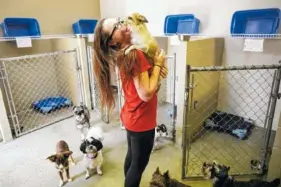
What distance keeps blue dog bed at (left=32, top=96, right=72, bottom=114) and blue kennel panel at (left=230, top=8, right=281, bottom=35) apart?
228 centimetres

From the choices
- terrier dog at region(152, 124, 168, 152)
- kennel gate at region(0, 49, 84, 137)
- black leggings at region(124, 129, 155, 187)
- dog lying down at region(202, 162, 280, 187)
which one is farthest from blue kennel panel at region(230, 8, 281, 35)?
kennel gate at region(0, 49, 84, 137)

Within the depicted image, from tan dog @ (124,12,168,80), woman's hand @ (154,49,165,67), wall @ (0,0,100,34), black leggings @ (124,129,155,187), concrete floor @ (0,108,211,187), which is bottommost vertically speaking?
concrete floor @ (0,108,211,187)

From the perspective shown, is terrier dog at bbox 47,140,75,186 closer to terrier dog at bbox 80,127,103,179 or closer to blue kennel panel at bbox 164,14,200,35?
terrier dog at bbox 80,127,103,179

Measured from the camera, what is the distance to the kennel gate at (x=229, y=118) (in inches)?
70.7

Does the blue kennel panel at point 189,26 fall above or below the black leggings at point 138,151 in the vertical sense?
above

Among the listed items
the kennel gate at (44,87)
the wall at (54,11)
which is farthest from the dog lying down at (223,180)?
the wall at (54,11)

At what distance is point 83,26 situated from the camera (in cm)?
313

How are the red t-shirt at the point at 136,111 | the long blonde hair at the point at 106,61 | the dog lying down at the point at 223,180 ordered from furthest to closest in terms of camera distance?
the dog lying down at the point at 223,180
the red t-shirt at the point at 136,111
the long blonde hair at the point at 106,61

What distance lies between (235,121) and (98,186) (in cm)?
162

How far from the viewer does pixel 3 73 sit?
6.98 ft

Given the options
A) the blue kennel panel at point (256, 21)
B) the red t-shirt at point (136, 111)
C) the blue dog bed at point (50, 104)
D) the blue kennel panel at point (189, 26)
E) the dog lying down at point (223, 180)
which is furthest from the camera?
the blue dog bed at point (50, 104)

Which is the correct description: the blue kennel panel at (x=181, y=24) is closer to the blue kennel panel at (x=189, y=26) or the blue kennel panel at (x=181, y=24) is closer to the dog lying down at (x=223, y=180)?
the blue kennel panel at (x=189, y=26)

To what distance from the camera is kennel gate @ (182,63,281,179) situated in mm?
1796

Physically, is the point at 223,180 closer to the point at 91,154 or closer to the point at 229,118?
the point at 91,154
